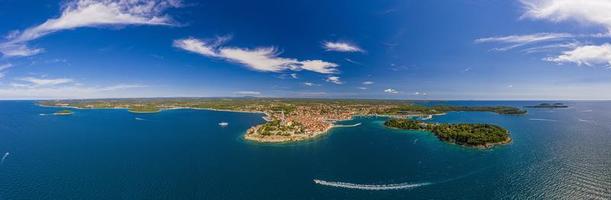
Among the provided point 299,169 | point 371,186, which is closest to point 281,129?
point 299,169

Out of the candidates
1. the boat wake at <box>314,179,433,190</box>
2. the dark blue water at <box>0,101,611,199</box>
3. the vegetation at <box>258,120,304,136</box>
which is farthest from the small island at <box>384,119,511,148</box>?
the vegetation at <box>258,120,304,136</box>

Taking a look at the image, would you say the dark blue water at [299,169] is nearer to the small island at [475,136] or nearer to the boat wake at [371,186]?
the boat wake at [371,186]

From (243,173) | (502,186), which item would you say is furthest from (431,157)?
(243,173)

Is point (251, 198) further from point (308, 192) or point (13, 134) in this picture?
point (13, 134)

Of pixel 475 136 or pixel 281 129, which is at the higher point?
pixel 281 129

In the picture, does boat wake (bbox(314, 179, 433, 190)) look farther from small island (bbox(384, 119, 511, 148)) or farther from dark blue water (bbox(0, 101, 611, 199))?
small island (bbox(384, 119, 511, 148))

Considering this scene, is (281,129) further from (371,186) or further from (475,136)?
(475,136)

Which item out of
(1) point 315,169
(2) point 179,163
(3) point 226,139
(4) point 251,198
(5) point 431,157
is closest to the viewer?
(4) point 251,198

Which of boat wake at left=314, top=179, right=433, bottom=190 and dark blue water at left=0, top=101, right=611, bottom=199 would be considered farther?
boat wake at left=314, top=179, right=433, bottom=190
